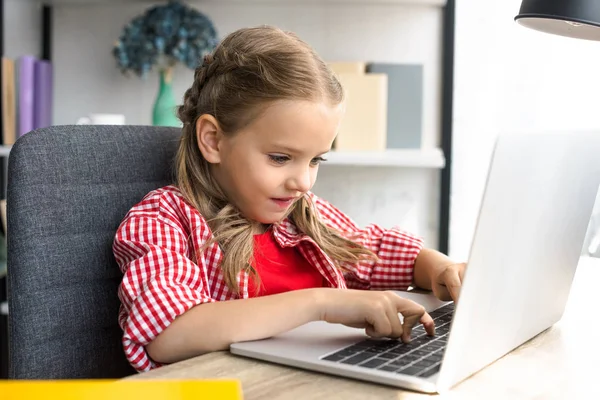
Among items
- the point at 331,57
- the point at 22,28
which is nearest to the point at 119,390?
the point at 331,57

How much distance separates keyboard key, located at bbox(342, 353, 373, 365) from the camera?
28.1 inches

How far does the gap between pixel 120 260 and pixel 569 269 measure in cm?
55

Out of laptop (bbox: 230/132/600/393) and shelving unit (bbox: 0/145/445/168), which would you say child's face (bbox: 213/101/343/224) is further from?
shelving unit (bbox: 0/145/445/168)

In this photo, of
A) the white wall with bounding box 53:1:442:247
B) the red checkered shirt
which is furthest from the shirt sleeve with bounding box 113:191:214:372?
the white wall with bounding box 53:1:442:247

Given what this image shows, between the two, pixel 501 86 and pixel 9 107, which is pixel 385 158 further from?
pixel 9 107

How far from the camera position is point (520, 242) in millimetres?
700

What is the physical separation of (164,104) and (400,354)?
1.62 m

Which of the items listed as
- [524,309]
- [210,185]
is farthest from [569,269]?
[210,185]

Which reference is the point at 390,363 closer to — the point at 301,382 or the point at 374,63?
the point at 301,382

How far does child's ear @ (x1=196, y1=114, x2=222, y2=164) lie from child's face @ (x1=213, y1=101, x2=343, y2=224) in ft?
0.08

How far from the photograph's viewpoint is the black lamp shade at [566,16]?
1.05 m

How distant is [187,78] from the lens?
2.39 metres

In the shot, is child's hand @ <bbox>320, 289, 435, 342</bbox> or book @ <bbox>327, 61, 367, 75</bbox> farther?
book @ <bbox>327, 61, 367, 75</bbox>

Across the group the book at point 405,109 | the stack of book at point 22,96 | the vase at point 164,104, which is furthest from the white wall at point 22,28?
the book at point 405,109
